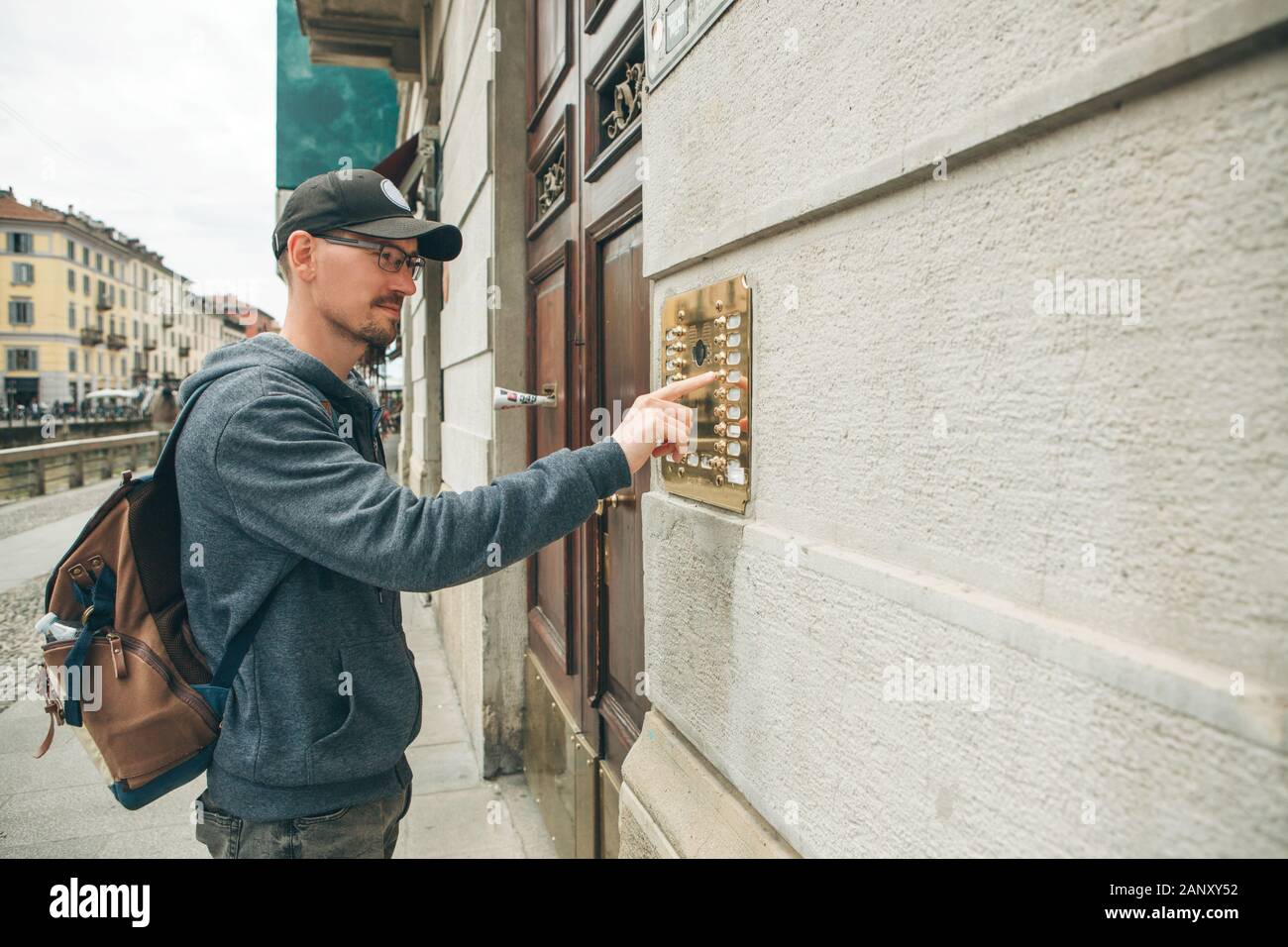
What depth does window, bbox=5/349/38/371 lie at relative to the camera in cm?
5272

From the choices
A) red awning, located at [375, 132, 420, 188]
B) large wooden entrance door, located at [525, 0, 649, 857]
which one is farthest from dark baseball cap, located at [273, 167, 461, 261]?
red awning, located at [375, 132, 420, 188]

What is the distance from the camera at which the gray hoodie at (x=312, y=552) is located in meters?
1.51

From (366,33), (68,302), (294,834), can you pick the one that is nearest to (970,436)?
(294,834)

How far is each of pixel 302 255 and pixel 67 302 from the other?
64.9 m

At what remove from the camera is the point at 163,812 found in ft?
13.3

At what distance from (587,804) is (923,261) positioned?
2.68m

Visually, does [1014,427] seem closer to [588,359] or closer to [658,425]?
[658,425]

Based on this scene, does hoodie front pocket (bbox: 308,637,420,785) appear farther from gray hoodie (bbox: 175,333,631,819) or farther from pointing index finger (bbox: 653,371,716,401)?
pointing index finger (bbox: 653,371,716,401)

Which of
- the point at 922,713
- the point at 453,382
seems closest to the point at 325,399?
the point at 922,713

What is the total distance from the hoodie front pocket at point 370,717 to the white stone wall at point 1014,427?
77 cm

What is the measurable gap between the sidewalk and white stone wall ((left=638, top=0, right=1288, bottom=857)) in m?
2.77

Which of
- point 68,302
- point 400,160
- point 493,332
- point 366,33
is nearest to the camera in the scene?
point 493,332

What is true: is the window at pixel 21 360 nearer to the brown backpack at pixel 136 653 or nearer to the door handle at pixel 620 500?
the door handle at pixel 620 500

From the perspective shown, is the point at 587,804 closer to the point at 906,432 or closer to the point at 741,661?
the point at 741,661
